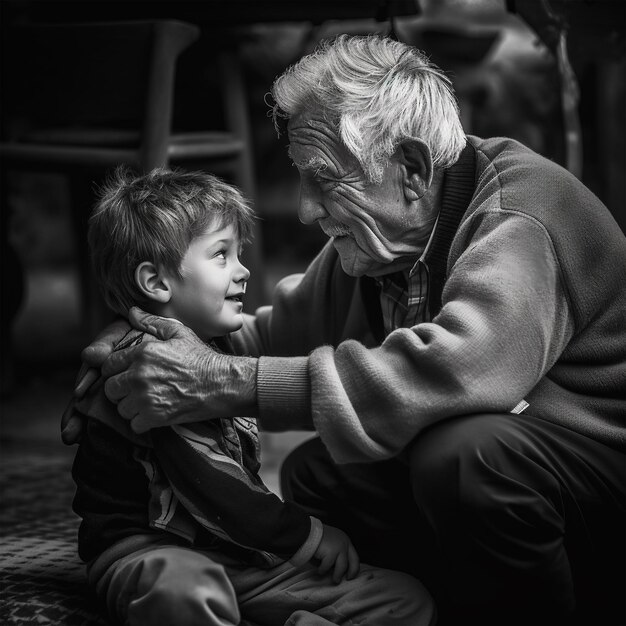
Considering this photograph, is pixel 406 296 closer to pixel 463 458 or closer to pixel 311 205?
pixel 311 205

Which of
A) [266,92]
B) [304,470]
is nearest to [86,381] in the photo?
[304,470]

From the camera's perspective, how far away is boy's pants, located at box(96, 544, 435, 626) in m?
1.47

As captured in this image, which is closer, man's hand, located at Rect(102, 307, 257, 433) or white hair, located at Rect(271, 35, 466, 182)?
man's hand, located at Rect(102, 307, 257, 433)

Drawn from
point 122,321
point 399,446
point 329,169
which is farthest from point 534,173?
point 122,321

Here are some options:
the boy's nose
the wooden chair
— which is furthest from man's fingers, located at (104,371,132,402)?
the wooden chair

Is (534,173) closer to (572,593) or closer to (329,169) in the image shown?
(329,169)

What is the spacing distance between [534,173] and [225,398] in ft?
2.19

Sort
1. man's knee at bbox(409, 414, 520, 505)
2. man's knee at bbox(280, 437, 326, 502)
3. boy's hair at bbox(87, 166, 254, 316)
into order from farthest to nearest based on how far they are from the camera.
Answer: man's knee at bbox(280, 437, 326, 502), boy's hair at bbox(87, 166, 254, 316), man's knee at bbox(409, 414, 520, 505)

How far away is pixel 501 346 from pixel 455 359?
0.27ft

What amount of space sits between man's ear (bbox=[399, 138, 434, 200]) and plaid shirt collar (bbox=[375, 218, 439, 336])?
8cm

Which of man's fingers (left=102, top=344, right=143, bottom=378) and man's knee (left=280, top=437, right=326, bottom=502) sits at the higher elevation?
man's fingers (left=102, top=344, right=143, bottom=378)

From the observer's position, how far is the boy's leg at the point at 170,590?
1.47 meters

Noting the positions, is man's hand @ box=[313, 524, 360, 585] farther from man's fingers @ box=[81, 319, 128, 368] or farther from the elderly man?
man's fingers @ box=[81, 319, 128, 368]

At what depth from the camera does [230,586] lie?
1535 millimetres
